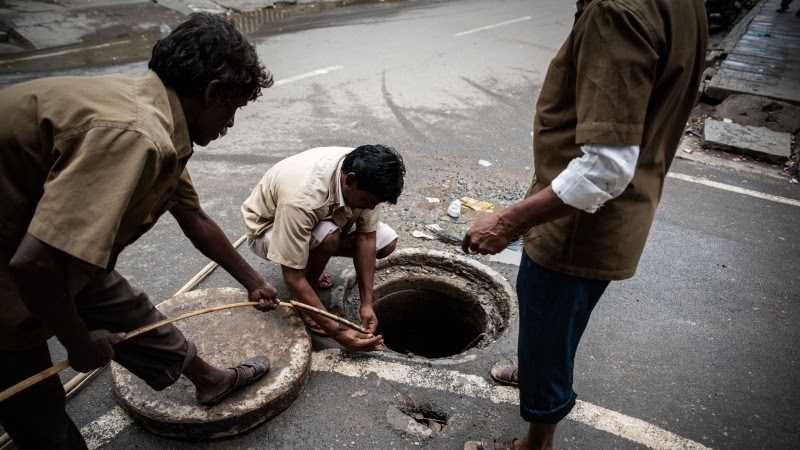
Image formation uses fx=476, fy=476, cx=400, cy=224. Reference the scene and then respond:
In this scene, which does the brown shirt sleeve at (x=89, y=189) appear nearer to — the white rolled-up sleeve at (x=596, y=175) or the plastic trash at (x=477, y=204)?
the white rolled-up sleeve at (x=596, y=175)

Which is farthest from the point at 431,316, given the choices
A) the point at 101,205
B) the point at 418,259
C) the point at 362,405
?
the point at 101,205

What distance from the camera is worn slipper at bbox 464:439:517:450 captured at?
7.58 feet

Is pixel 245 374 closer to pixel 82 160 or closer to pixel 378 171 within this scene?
pixel 378 171

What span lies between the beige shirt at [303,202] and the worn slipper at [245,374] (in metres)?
A: 0.53

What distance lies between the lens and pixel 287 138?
17.8 feet

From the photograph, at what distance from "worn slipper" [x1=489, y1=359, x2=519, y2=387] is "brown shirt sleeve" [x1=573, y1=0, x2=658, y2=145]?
1.67m

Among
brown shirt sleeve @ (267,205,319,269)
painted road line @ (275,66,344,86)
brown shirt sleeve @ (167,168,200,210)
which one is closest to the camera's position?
brown shirt sleeve @ (167,168,200,210)

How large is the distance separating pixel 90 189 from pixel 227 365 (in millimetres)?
1655

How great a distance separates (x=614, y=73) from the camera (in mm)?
1331

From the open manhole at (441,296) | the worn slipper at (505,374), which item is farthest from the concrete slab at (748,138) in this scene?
the worn slipper at (505,374)

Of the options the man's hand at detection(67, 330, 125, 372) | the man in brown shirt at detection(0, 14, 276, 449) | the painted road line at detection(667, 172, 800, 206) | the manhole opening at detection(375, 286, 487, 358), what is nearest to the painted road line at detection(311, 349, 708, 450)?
the manhole opening at detection(375, 286, 487, 358)

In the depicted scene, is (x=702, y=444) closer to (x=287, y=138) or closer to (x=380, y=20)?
(x=287, y=138)

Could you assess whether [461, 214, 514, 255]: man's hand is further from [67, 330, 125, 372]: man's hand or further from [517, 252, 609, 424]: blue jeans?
[67, 330, 125, 372]: man's hand

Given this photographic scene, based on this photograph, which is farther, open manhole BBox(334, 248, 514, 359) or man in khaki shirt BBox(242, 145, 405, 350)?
open manhole BBox(334, 248, 514, 359)
